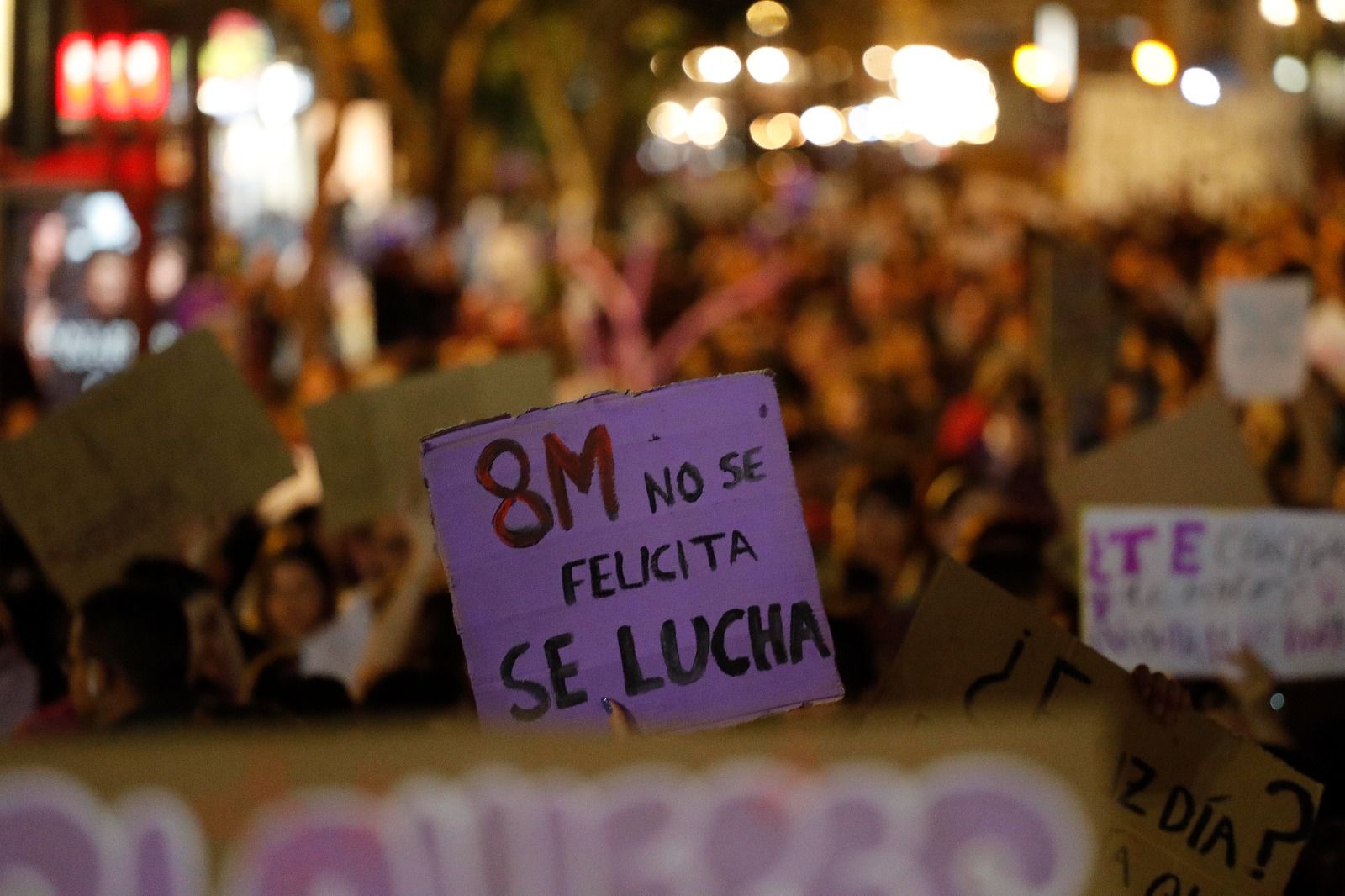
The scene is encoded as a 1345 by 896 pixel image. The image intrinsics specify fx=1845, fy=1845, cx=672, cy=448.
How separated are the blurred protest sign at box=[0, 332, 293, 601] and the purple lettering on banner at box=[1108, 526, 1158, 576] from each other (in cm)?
239

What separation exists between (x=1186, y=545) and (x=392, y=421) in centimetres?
244

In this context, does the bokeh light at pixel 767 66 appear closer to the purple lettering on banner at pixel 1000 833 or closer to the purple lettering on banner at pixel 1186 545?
the purple lettering on banner at pixel 1186 545

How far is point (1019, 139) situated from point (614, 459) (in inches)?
1019

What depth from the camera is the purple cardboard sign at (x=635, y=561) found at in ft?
10.4

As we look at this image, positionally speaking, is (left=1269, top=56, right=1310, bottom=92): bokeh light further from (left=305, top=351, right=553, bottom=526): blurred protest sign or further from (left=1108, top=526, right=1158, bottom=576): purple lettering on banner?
(left=1108, top=526, right=1158, bottom=576): purple lettering on banner

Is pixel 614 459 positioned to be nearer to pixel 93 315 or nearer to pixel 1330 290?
pixel 93 315

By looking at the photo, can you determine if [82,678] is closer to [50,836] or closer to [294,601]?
[294,601]

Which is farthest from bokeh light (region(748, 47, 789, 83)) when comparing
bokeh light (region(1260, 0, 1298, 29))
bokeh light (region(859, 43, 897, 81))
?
bokeh light (region(1260, 0, 1298, 29))

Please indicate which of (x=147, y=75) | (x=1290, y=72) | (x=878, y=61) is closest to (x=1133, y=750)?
(x=147, y=75)

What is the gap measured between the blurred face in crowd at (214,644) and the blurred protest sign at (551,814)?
7.67ft

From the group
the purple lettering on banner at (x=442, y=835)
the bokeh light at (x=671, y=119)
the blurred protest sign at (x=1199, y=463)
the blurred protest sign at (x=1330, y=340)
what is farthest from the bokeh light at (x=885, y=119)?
the purple lettering on banner at (x=442, y=835)

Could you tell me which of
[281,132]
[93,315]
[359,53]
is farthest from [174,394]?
[281,132]

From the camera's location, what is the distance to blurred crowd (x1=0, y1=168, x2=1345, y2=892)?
4613mm

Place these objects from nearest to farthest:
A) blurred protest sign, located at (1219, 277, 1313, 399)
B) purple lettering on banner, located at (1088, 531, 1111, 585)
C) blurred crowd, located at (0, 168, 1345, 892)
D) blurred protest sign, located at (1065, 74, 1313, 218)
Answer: blurred crowd, located at (0, 168, 1345, 892), purple lettering on banner, located at (1088, 531, 1111, 585), blurred protest sign, located at (1219, 277, 1313, 399), blurred protest sign, located at (1065, 74, 1313, 218)
